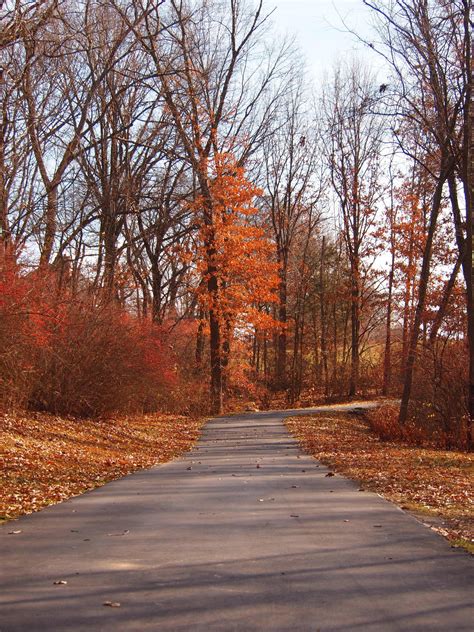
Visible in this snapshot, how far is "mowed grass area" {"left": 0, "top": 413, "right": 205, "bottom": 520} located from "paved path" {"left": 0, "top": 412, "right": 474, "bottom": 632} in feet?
2.33

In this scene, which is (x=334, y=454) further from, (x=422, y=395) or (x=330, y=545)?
(x=330, y=545)

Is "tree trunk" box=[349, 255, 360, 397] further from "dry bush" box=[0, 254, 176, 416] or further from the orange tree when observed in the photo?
"dry bush" box=[0, 254, 176, 416]

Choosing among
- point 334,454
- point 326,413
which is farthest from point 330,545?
point 326,413

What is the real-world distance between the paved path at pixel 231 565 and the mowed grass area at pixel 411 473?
40 centimetres

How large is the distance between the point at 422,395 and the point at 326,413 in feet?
31.4

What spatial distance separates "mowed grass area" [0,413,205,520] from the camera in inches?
401

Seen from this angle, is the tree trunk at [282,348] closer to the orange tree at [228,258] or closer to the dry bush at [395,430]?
the orange tree at [228,258]

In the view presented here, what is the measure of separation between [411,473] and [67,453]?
21.9 ft

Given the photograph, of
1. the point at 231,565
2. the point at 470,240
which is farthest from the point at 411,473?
the point at 470,240

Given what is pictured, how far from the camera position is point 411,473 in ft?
41.3

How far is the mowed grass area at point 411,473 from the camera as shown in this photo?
8461mm

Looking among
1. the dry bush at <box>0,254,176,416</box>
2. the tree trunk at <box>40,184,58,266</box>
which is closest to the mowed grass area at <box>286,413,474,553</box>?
the dry bush at <box>0,254,176,416</box>

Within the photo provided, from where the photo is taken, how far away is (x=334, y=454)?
16.1 metres

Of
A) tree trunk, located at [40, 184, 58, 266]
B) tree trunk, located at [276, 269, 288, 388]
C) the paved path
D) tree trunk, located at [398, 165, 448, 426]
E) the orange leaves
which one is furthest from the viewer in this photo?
tree trunk, located at [276, 269, 288, 388]
